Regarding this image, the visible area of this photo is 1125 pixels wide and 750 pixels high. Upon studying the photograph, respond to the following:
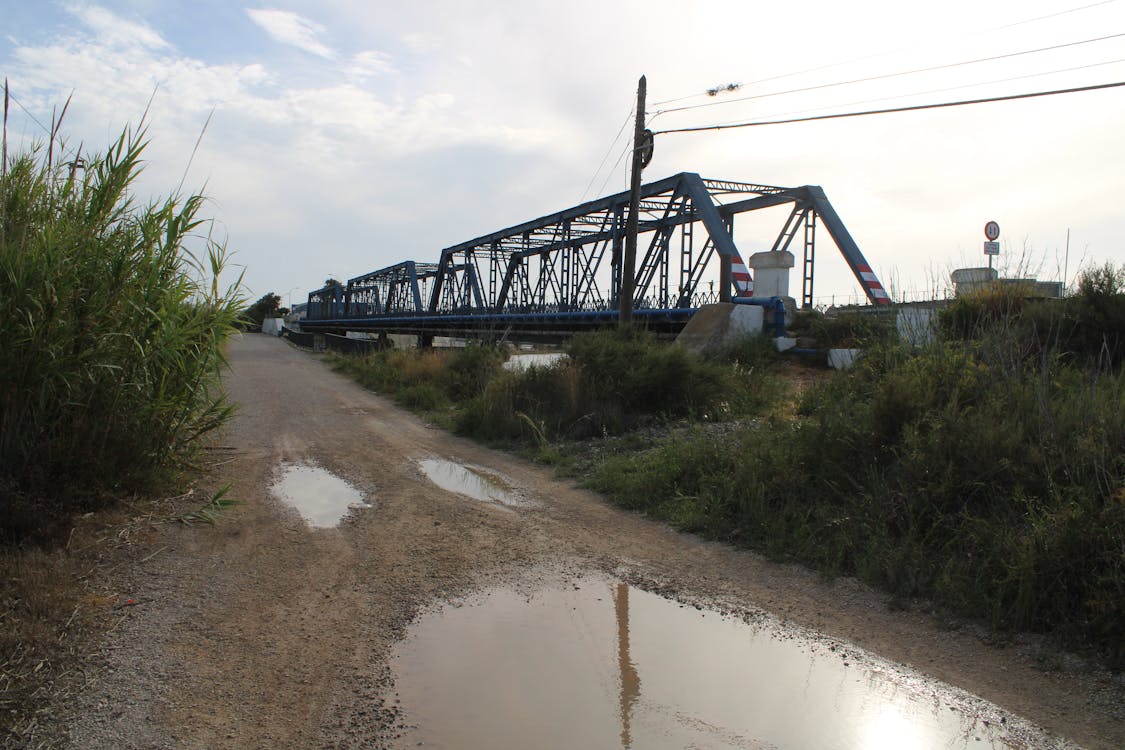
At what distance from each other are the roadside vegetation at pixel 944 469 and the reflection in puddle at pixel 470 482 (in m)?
0.96

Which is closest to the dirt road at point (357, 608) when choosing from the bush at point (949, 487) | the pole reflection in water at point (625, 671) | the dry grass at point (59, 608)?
the dry grass at point (59, 608)

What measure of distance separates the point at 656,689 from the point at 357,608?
1.82m

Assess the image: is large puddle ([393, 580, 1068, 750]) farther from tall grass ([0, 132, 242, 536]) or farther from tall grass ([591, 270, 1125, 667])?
tall grass ([0, 132, 242, 536])

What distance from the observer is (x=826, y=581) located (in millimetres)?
5266

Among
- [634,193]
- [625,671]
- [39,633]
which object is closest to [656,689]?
[625,671]

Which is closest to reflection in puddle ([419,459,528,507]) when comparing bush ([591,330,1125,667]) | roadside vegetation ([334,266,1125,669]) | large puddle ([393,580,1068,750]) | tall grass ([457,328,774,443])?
roadside vegetation ([334,266,1125,669])

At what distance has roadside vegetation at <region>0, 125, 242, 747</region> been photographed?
499cm

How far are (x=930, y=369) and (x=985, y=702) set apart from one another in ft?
12.5

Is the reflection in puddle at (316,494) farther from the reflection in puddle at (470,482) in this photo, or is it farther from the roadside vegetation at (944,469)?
the roadside vegetation at (944,469)

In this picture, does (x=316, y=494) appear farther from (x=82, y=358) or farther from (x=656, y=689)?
(x=656, y=689)

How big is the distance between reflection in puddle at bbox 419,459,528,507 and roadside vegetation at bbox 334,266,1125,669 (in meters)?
0.96

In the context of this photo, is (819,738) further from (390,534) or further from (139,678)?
(390,534)

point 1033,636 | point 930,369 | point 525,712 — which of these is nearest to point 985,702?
point 1033,636

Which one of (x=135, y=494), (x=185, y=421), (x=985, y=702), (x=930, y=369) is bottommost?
(x=985, y=702)
